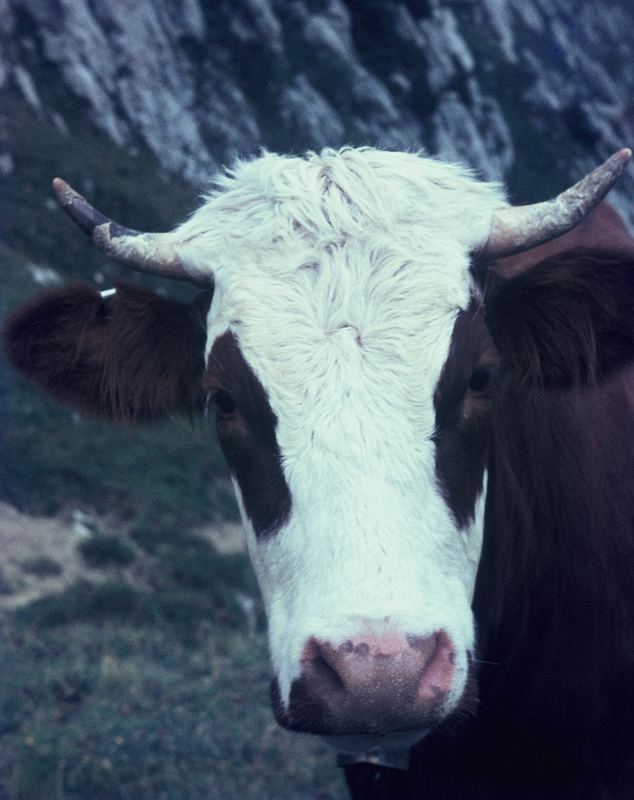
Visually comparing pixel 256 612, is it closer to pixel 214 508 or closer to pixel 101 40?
pixel 214 508

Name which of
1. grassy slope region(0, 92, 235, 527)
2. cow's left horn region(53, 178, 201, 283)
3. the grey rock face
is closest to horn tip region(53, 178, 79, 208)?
cow's left horn region(53, 178, 201, 283)

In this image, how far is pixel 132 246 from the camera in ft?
10.8

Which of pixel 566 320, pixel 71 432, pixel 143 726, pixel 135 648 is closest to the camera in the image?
pixel 566 320

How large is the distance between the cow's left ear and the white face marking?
26 cm

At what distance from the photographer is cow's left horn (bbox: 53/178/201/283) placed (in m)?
3.27

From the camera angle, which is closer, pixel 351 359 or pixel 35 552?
pixel 351 359

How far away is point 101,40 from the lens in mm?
25641

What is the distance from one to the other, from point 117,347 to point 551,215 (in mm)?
1448

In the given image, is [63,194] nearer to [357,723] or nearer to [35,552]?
[357,723]

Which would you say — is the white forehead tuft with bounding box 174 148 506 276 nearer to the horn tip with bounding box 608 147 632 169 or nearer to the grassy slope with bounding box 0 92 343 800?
the horn tip with bounding box 608 147 632 169

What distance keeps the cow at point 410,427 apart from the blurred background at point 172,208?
0.67 m

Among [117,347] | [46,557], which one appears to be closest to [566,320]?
[117,347]

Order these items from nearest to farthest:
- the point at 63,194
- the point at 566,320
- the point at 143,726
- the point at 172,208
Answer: the point at 566,320, the point at 63,194, the point at 143,726, the point at 172,208

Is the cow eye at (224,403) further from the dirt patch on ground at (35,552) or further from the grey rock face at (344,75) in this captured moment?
the grey rock face at (344,75)
